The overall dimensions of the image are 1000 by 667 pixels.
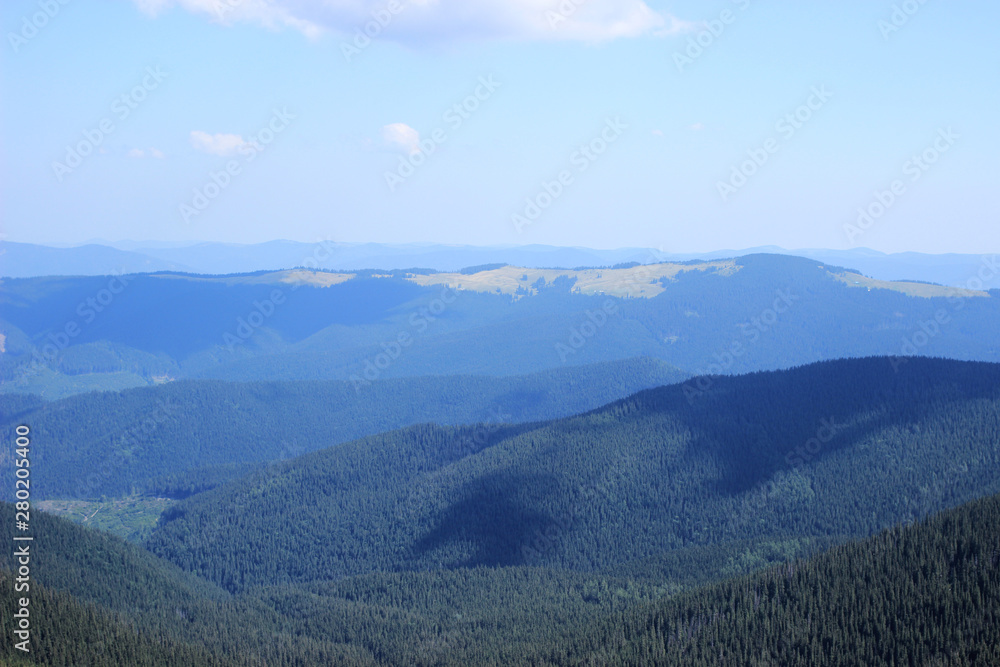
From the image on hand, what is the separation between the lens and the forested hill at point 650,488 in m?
157

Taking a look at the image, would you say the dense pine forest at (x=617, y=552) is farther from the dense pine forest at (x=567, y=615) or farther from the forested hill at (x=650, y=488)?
the forested hill at (x=650, y=488)

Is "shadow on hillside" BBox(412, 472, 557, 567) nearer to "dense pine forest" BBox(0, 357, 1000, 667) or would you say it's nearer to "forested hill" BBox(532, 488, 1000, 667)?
"dense pine forest" BBox(0, 357, 1000, 667)

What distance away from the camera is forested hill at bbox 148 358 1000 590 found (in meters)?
157

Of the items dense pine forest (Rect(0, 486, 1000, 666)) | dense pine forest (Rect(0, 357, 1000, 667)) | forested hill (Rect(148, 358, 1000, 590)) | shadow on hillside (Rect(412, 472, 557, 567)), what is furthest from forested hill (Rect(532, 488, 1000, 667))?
shadow on hillside (Rect(412, 472, 557, 567))

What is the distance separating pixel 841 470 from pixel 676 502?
103 feet

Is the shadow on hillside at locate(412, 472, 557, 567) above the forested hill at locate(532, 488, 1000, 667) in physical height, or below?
below

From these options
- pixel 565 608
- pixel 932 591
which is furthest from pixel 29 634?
pixel 932 591

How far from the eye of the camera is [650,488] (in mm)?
174000

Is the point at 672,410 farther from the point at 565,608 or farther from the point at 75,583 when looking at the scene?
the point at 75,583

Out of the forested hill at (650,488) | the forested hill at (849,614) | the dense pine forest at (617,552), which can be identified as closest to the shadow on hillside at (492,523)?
the forested hill at (650,488)

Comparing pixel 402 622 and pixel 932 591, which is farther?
pixel 402 622

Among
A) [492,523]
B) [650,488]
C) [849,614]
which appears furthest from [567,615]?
[650,488]

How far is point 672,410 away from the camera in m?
197

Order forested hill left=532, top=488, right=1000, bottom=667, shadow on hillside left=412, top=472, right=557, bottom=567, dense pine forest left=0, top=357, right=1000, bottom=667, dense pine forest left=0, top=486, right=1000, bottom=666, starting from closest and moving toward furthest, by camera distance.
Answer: forested hill left=532, top=488, right=1000, bottom=667, dense pine forest left=0, top=486, right=1000, bottom=666, dense pine forest left=0, top=357, right=1000, bottom=667, shadow on hillside left=412, top=472, right=557, bottom=567
